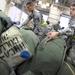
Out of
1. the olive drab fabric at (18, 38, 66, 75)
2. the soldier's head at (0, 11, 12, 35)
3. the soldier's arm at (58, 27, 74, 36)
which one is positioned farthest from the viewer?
the soldier's arm at (58, 27, 74, 36)

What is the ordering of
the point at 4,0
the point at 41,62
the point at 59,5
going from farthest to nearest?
the point at 59,5 < the point at 4,0 < the point at 41,62

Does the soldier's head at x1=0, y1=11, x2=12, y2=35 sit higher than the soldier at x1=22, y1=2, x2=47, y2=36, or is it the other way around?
the soldier's head at x1=0, y1=11, x2=12, y2=35

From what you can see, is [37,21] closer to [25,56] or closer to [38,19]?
[38,19]

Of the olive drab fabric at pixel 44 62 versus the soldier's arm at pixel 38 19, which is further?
the soldier's arm at pixel 38 19

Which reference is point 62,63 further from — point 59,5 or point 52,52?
point 59,5

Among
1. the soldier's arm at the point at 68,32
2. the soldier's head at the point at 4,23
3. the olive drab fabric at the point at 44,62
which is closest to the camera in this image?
the olive drab fabric at the point at 44,62

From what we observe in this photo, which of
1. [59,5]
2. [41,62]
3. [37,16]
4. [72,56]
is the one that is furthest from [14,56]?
[59,5]

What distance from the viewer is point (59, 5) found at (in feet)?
35.6

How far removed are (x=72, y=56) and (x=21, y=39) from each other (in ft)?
2.14

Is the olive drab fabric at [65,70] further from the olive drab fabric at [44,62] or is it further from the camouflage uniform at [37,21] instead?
the camouflage uniform at [37,21]

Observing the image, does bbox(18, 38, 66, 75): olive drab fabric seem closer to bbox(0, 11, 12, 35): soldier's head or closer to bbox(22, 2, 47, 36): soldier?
bbox(0, 11, 12, 35): soldier's head

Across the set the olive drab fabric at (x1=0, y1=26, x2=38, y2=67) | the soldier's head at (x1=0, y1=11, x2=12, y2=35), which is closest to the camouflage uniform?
the soldier's head at (x1=0, y1=11, x2=12, y2=35)

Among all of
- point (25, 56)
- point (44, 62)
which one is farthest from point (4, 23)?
point (44, 62)

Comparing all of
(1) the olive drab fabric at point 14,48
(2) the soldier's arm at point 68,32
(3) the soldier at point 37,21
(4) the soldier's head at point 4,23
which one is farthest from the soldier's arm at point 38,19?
(1) the olive drab fabric at point 14,48
